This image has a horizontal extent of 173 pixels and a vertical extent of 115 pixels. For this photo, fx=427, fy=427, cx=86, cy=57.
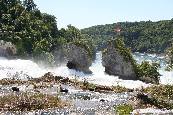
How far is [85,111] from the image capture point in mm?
43344

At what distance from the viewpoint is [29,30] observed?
111 metres

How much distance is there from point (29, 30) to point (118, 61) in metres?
35.2

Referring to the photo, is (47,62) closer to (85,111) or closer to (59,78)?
(59,78)

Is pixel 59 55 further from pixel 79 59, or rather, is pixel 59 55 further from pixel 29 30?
pixel 79 59

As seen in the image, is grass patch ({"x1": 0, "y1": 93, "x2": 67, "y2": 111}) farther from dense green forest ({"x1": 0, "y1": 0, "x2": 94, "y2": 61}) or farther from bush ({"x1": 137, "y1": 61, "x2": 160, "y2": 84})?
dense green forest ({"x1": 0, "y1": 0, "x2": 94, "y2": 61})

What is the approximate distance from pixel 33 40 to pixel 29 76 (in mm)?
42834

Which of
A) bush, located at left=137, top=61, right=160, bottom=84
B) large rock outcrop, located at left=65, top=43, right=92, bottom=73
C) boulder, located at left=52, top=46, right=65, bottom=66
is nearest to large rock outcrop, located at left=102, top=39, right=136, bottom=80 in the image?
bush, located at left=137, top=61, right=160, bottom=84

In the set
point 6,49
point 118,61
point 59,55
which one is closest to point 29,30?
point 59,55

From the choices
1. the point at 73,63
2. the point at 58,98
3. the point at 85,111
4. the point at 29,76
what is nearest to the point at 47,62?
the point at 73,63

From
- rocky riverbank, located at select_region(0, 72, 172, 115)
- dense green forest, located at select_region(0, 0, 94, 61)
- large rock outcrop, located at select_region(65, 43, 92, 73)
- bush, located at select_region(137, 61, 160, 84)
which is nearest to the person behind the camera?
rocky riverbank, located at select_region(0, 72, 172, 115)

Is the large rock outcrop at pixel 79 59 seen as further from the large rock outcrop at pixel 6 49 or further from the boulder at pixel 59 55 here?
the boulder at pixel 59 55

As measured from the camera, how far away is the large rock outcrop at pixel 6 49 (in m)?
89.5

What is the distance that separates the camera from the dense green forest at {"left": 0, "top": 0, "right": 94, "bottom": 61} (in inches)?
4012

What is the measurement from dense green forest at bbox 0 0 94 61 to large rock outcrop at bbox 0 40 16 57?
3.66 m
